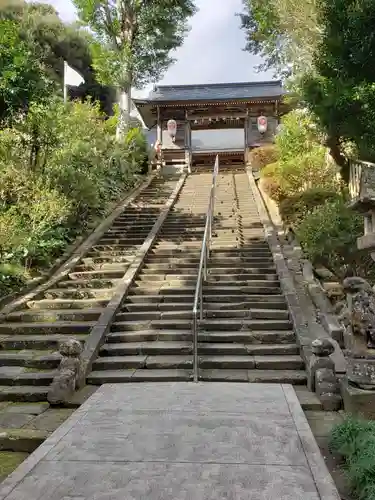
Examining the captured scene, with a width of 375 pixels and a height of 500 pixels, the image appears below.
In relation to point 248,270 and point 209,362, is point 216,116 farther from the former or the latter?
point 209,362

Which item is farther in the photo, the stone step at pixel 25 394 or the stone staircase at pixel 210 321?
the stone staircase at pixel 210 321

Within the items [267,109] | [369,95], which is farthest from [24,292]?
[267,109]

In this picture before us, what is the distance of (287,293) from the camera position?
7910 millimetres

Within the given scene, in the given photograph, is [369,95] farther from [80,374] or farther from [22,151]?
[22,151]

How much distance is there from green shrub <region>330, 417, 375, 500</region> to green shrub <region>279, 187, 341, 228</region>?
7.20 metres

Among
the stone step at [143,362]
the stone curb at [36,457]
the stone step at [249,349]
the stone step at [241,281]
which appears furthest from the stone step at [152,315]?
the stone curb at [36,457]

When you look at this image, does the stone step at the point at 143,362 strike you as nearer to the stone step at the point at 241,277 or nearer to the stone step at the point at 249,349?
the stone step at the point at 249,349

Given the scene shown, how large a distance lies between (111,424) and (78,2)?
20.1 meters

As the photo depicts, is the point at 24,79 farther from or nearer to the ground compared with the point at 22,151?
farther from the ground

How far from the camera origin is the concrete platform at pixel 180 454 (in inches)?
119

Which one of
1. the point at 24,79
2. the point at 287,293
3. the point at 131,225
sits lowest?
the point at 287,293

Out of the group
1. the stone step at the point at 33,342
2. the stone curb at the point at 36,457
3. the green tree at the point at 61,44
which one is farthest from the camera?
the green tree at the point at 61,44

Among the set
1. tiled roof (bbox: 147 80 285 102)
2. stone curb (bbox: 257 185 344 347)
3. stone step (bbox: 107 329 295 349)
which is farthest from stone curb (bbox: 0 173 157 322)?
tiled roof (bbox: 147 80 285 102)

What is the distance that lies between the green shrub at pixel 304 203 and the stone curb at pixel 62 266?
508 centimetres
